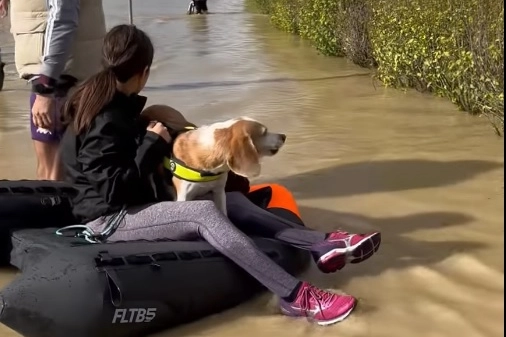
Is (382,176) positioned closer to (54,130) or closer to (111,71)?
(54,130)

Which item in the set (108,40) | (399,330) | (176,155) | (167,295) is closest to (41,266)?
(167,295)

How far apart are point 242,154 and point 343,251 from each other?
→ 0.73 meters

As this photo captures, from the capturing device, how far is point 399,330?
12.7 feet

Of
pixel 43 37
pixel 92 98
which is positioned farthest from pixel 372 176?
pixel 92 98

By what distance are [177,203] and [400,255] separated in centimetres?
140

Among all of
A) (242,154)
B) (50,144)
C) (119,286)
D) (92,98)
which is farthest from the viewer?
(50,144)

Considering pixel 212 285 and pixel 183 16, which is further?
pixel 183 16

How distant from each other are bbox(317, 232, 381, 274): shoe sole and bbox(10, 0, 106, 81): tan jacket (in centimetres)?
192

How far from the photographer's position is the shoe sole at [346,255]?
14.0 ft

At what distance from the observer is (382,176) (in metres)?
6.48

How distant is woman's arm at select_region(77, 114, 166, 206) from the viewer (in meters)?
4.16

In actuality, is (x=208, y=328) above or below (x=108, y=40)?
below

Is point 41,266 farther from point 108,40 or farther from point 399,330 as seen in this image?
point 399,330

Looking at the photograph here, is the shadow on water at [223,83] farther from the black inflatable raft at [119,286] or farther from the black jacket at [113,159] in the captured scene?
the black inflatable raft at [119,286]
